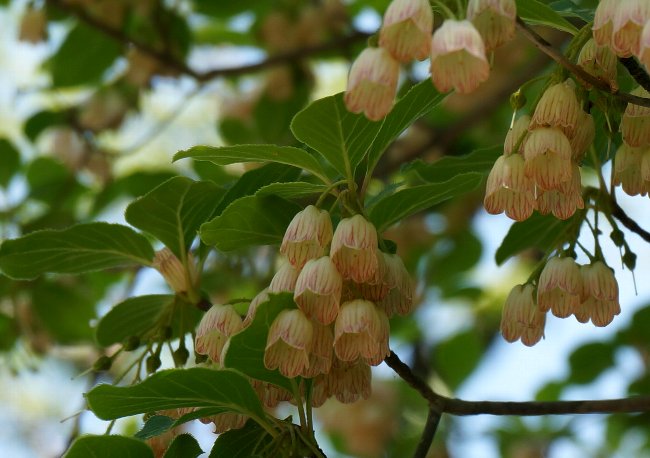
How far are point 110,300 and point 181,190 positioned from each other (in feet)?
9.20

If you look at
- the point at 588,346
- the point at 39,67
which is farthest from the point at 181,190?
the point at 39,67

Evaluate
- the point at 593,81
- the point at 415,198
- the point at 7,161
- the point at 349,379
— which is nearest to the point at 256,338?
the point at 349,379

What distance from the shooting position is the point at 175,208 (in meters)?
2.07

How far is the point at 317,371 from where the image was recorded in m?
1.66

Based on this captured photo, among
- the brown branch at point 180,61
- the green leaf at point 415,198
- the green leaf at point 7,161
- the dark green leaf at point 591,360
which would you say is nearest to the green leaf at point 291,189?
the green leaf at point 415,198

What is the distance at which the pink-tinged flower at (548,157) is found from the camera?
1545 millimetres

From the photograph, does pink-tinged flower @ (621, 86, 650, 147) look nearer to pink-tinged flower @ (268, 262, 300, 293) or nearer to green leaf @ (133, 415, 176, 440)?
Answer: pink-tinged flower @ (268, 262, 300, 293)

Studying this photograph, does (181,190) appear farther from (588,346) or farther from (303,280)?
(588,346)

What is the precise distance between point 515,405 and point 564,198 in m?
0.43

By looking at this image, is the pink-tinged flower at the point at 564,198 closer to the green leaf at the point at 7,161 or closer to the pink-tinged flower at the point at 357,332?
the pink-tinged flower at the point at 357,332

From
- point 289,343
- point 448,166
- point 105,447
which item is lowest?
point 105,447

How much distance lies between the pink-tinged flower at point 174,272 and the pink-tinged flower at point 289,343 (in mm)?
566

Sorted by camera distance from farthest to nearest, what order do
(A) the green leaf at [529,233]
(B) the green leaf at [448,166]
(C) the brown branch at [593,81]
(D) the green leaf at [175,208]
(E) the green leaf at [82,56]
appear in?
(E) the green leaf at [82,56]
(A) the green leaf at [529,233]
(B) the green leaf at [448,166]
(D) the green leaf at [175,208]
(C) the brown branch at [593,81]

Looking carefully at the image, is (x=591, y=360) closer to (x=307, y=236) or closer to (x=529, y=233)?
(x=529, y=233)
